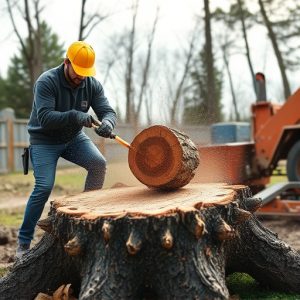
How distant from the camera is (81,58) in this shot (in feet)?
13.1

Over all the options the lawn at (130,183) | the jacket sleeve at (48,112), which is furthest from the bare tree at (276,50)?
the jacket sleeve at (48,112)

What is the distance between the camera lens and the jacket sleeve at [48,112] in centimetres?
397

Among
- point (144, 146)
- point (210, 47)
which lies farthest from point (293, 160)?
point (210, 47)

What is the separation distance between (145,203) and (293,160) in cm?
515

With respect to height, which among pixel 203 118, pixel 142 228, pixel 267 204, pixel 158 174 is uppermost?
pixel 203 118

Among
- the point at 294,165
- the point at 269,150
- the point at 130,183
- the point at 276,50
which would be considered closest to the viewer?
the point at 130,183

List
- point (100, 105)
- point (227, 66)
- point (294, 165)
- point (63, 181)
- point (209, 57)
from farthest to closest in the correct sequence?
point (227, 66), point (209, 57), point (63, 181), point (294, 165), point (100, 105)

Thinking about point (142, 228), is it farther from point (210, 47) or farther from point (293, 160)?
point (210, 47)

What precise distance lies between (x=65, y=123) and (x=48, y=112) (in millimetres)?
153

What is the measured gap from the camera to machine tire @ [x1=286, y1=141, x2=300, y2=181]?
7.95 m

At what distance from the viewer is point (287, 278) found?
3.49 m

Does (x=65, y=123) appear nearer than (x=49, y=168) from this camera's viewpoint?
Yes

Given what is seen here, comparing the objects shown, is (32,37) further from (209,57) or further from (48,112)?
(48,112)

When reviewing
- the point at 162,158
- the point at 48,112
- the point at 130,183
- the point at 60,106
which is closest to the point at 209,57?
the point at 130,183
